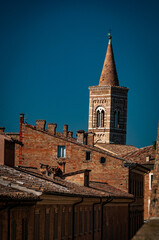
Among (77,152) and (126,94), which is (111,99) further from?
(77,152)

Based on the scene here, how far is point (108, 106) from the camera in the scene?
544 ft

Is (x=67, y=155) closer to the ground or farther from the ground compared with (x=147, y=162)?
farther from the ground

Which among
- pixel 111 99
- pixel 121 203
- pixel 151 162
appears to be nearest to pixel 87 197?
pixel 121 203

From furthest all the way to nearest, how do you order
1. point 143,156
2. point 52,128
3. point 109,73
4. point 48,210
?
point 109,73 → point 143,156 → point 52,128 → point 48,210

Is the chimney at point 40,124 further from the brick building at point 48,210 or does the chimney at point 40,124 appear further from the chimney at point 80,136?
the brick building at point 48,210

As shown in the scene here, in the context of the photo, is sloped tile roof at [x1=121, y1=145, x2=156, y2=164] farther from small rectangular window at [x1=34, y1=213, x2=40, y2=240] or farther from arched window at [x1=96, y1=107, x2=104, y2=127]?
arched window at [x1=96, y1=107, x2=104, y2=127]

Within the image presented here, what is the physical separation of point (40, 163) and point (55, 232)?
2404cm

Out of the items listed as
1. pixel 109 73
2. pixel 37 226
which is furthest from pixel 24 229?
pixel 109 73

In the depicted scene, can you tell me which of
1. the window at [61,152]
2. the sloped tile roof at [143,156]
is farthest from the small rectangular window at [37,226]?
the sloped tile roof at [143,156]

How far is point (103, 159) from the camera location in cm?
5153

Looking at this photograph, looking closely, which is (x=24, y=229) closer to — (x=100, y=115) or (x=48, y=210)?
(x=48, y=210)

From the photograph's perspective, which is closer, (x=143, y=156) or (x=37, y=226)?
(x=37, y=226)

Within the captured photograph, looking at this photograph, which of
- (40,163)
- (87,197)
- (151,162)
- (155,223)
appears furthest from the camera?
(151,162)

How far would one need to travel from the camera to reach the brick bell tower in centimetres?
16162
